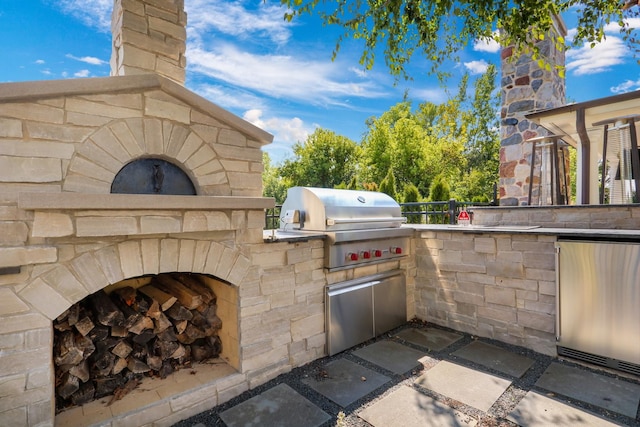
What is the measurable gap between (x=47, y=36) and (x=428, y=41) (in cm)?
398

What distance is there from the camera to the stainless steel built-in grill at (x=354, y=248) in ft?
10.7

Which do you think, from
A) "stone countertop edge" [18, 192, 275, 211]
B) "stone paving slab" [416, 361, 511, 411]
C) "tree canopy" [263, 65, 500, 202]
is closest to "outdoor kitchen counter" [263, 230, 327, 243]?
"stone countertop edge" [18, 192, 275, 211]

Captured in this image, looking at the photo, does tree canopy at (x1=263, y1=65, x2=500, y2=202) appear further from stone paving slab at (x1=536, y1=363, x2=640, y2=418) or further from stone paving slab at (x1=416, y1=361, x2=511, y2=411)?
stone paving slab at (x1=536, y1=363, x2=640, y2=418)

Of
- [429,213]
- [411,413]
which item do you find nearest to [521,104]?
[429,213]

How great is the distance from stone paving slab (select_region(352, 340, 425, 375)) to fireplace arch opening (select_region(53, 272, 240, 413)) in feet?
4.57

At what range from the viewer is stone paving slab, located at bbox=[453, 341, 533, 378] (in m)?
2.95

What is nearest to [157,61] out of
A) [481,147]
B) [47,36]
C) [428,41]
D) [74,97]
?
[74,97]

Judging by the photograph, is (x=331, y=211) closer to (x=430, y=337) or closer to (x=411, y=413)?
(x=411, y=413)

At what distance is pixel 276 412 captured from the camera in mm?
2377

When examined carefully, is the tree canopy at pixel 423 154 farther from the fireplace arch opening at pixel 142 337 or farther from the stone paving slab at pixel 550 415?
the stone paving slab at pixel 550 415

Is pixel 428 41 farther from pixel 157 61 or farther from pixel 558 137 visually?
pixel 558 137

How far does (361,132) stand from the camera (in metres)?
24.0

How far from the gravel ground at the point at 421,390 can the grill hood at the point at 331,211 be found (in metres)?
1.41

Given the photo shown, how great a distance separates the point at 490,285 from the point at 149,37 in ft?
13.8
